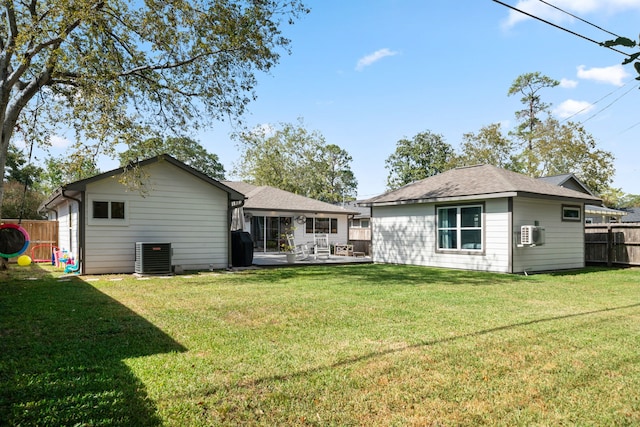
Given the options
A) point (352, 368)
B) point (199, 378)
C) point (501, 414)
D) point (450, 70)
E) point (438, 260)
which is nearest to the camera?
point (501, 414)

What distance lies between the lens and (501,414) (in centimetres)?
269

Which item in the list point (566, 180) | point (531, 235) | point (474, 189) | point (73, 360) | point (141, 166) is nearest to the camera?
point (73, 360)

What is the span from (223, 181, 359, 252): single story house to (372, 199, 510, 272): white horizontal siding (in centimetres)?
597

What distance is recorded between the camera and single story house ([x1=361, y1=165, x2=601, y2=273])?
11.6 meters

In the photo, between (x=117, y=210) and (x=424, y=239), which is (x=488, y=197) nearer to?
(x=424, y=239)

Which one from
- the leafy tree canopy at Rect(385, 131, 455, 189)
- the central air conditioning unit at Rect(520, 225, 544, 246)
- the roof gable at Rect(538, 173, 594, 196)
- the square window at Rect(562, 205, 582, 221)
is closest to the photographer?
the central air conditioning unit at Rect(520, 225, 544, 246)

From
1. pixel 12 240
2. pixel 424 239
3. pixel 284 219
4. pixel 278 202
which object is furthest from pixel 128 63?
pixel 284 219

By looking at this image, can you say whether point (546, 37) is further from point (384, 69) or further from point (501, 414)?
point (501, 414)

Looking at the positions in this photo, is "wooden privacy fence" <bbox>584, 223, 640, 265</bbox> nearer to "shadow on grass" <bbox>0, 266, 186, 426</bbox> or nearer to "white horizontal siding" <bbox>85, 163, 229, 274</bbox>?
"white horizontal siding" <bbox>85, 163, 229, 274</bbox>

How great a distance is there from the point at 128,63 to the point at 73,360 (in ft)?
30.0

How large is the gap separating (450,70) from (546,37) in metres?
5.39

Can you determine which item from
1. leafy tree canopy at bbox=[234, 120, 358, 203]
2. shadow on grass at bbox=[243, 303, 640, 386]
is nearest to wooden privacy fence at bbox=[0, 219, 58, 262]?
shadow on grass at bbox=[243, 303, 640, 386]

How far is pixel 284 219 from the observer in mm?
21625

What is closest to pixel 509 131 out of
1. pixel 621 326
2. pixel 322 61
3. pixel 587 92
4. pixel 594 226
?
pixel 587 92
